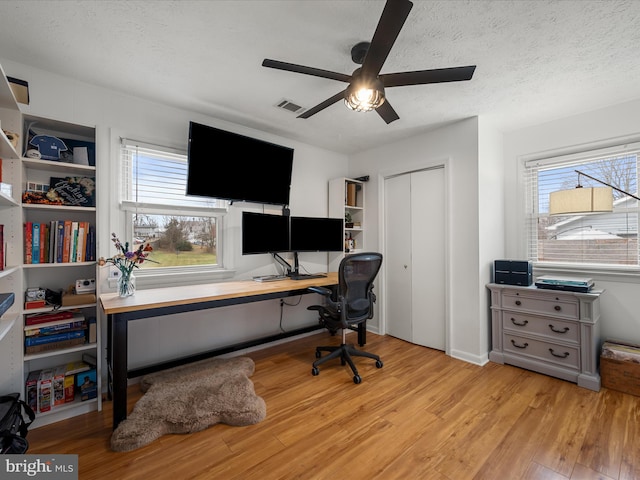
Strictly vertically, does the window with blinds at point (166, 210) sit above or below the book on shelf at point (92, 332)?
above

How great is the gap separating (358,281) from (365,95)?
1524mm

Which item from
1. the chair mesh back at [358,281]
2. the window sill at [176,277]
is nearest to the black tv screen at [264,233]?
the window sill at [176,277]

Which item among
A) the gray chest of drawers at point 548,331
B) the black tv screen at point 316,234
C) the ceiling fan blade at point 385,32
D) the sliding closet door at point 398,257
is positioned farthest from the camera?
the sliding closet door at point 398,257

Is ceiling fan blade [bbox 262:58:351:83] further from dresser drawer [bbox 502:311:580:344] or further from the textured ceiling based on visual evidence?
dresser drawer [bbox 502:311:580:344]

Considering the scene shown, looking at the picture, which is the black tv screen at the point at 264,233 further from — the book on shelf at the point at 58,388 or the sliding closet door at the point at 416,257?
the book on shelf at the point at 58,388

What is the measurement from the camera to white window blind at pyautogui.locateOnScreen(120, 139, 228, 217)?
2.39 m

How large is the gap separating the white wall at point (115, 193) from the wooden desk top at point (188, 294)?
14.4 inches

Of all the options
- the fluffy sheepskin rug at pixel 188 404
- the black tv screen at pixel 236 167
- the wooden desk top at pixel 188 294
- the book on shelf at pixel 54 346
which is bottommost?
the fluffy sheepskin rug at pixel 188 404

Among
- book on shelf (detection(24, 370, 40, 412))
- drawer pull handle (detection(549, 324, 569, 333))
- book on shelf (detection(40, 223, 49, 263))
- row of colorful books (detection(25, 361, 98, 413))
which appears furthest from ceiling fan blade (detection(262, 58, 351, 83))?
drawer pull handle (detection(549, 324, 569, 333))

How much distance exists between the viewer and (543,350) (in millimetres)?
2512

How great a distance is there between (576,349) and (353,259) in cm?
205

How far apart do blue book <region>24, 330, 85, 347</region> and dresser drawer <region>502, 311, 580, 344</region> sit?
3625 mm

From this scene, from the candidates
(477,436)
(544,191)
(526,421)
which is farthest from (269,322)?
(544,191)

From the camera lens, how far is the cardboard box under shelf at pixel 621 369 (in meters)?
2.13
